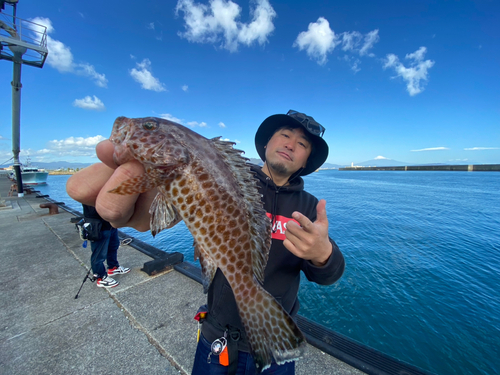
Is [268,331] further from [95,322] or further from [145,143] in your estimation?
[95,322]

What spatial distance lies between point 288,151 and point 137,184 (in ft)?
6.62

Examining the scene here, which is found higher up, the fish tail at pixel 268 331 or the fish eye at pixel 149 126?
the fish eye at pixel 149 126

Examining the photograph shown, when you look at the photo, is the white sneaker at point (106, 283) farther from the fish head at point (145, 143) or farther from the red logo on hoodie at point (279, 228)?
the red logo on hoodie at point (279, 228)

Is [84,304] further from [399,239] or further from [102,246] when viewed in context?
[399,239]

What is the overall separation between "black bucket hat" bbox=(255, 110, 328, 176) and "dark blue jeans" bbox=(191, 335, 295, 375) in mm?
2500

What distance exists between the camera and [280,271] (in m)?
2.59

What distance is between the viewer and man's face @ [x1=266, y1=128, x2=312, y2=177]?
303cm

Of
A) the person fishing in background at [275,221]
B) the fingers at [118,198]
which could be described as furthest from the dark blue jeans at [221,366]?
the fingers at [118,198]

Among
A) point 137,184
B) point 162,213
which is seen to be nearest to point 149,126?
point 137,184

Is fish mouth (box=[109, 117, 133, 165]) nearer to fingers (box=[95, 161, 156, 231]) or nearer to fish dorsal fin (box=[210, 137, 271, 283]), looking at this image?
fingers (box=[95, 161, 156, 231])

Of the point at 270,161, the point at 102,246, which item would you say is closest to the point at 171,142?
the point at 270,161

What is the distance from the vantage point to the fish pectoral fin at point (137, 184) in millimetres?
1874

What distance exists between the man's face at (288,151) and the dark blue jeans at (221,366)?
2327 mm

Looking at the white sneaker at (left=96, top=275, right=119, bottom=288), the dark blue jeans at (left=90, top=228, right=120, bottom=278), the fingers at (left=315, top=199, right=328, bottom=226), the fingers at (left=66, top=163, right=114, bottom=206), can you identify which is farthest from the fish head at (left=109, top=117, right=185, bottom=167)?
the white sneaker at (left=96, top=275, right=119, bottom=288)
